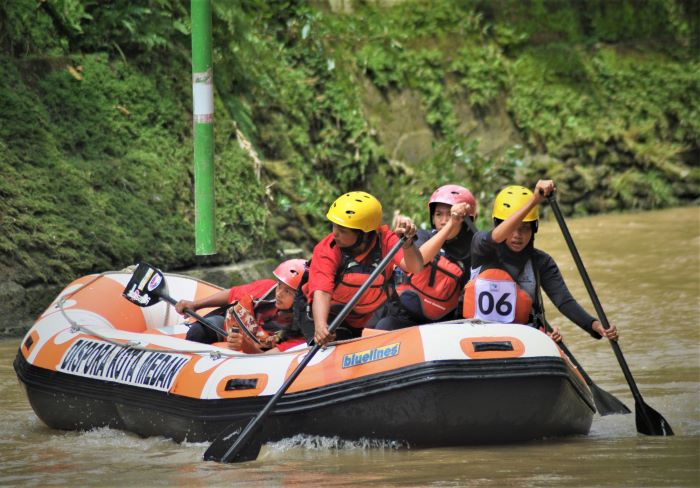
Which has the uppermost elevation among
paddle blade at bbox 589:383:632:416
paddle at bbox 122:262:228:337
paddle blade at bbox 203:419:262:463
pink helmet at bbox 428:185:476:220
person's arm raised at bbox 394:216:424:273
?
pink helmet at bbox 428:185:476:220

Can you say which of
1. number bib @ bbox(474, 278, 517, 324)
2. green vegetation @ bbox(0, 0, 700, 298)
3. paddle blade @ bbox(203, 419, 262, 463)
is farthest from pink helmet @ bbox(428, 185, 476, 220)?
green vegetation @ bbox(0, 0, 700, 298)

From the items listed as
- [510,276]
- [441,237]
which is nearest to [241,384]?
[441,237]

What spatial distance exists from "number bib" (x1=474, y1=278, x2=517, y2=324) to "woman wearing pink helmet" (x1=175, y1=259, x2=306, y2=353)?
47.6 inches

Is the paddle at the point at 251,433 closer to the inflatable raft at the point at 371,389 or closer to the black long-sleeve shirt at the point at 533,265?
the inflatable raft at the point at 371,389

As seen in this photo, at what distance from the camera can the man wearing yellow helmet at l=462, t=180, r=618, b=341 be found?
6.76 metres

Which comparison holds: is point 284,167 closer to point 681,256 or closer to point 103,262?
point 103,262

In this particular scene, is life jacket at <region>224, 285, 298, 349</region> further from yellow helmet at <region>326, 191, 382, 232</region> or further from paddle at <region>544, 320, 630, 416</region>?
paddle at <region>544, 320, 630, 416</region>

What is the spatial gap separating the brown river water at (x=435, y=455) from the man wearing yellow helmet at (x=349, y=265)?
79 cm

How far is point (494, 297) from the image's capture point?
6.78 m

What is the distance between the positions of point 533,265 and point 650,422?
1044mm

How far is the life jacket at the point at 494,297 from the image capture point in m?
6.77

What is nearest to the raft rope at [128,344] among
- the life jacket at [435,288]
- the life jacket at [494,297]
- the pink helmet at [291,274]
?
the pink helmet at [291,274]

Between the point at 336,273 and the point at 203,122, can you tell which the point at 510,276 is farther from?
the point at 203,122

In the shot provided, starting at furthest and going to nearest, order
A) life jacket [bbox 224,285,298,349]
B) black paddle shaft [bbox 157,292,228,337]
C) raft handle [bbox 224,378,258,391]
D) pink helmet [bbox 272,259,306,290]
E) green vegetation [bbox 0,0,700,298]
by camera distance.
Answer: green vegetation [bbox 0,0,700,298] → black paddle shaft [bbox 157,292,228,337] → life jacket [bbox 224,285,298,349] → pink helmet [bbox 272,259,306,290] → raft handle [bbox 224,378,258,391]
